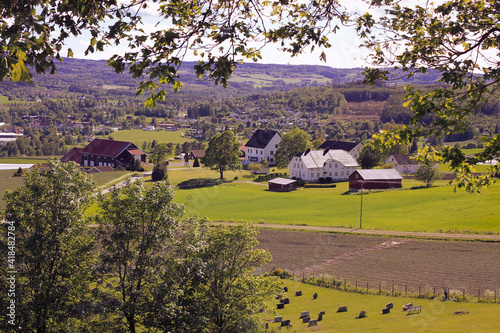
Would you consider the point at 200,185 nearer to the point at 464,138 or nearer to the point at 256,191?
the point at 256,191

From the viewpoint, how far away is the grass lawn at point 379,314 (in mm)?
22797

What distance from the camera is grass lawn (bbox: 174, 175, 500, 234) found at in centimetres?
5516

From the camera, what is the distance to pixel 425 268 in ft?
124

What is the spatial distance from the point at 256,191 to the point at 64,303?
63288 mm

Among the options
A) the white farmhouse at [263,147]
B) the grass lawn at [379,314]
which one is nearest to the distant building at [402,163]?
the white farmhouse at [263,147]

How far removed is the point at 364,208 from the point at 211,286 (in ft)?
152

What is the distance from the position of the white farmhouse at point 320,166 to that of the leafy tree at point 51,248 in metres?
75.6

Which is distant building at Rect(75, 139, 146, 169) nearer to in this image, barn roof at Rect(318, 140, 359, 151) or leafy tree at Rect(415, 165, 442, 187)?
barn roof at Rect(318, 140, 359, 151)

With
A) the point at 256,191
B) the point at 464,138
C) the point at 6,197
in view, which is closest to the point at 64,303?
the point at 6,197

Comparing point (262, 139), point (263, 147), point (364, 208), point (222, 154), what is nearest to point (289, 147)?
point (263, 147)

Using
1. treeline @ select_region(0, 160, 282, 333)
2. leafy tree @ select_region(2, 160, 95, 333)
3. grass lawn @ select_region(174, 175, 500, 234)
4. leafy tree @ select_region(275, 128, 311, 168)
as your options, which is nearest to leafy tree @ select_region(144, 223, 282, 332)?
treeline @ select_region(0, 160, 282, 333)

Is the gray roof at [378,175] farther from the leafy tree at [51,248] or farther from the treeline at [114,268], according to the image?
the leafy tree at [51,248]

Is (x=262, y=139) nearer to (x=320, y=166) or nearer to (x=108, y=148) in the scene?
(x=320, y=166)

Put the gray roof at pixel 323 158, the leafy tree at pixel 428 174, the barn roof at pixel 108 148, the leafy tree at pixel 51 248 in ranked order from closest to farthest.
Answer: the leafy tree at pixel 51 248, the leafy tree at pixel 428 174, the gray roof at pixel 323 158, the barn roof at pixel 108 148
